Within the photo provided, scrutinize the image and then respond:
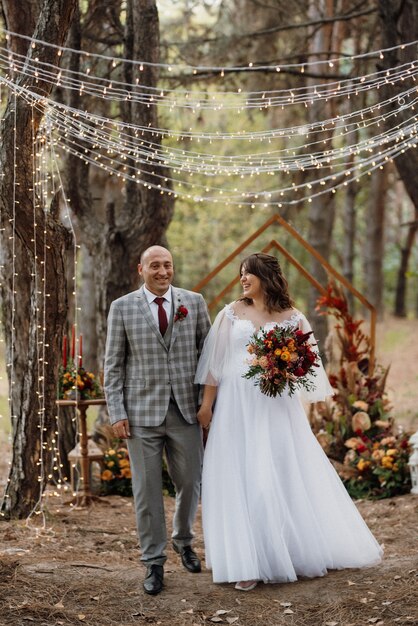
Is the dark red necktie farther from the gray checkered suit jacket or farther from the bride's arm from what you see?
the bride's arm

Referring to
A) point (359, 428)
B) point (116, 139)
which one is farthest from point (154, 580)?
point (359, 428)

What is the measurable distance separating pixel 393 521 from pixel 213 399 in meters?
2.60

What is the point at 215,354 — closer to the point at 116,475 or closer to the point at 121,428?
the point at 121,428

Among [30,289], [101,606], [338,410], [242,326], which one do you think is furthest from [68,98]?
[101,606]

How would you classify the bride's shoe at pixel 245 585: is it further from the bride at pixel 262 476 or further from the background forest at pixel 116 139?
the background forest at pixel 116 139

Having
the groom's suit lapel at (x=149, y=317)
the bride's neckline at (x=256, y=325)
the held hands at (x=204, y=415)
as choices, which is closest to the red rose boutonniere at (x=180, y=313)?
the groom's suit lapel at (x=149, y=317)

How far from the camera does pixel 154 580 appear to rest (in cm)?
516

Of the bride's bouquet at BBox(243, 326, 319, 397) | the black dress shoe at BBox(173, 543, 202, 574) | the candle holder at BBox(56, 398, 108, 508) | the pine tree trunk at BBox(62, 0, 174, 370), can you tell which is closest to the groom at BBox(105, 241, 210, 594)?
the black dress shoe at BBox(173, 543, 202, 574)

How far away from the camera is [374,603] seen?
487 cm

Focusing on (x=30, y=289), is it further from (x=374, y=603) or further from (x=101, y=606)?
(x=374, y=603)

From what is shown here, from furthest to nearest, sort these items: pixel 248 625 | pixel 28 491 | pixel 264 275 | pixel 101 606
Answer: pixel 28 491 → pixel 264 275 → pixel 101 606 → pixel 248 625

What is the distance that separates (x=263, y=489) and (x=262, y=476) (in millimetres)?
75

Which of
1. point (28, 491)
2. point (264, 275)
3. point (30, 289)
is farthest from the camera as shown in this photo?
point (30, 289)

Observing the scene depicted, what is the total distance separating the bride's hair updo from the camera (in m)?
5.38
